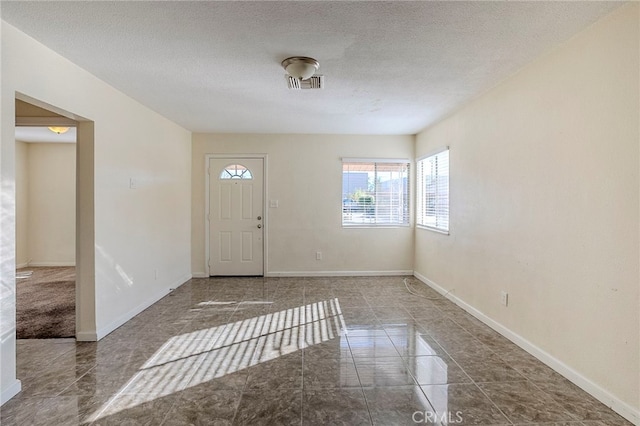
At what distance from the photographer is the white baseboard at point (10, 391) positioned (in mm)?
1992

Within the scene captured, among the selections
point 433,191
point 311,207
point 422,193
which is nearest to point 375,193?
point 422,193

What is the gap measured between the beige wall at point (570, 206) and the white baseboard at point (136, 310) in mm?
3764

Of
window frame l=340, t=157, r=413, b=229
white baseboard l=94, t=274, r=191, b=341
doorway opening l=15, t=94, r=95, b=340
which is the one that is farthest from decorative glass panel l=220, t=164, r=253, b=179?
doorway opening l=15, t=94, r=95, b=340

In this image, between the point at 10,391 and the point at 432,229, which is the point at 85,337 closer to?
the point at 10,391

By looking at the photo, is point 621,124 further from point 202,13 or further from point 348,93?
point 202,13

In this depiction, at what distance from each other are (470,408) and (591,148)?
1.83m

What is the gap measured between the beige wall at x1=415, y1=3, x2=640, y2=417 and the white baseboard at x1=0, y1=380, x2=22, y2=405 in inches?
147

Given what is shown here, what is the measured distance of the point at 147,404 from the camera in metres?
2.00

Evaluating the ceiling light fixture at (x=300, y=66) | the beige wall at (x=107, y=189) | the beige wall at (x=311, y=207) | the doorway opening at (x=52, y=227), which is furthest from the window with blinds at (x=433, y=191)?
the doorway opening at (x=52, y=227)

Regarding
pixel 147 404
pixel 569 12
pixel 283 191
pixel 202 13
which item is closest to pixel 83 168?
pixel 202 13

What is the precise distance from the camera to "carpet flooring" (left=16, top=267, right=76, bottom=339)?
123 inches

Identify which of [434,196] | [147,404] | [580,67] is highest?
[580,67]

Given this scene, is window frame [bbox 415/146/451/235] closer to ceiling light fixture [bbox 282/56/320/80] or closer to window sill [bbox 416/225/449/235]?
window sill [bbox 416/225/449/235]

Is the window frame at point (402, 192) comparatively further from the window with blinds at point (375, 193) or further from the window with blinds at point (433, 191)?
the window with blinds at point (433, 191)
